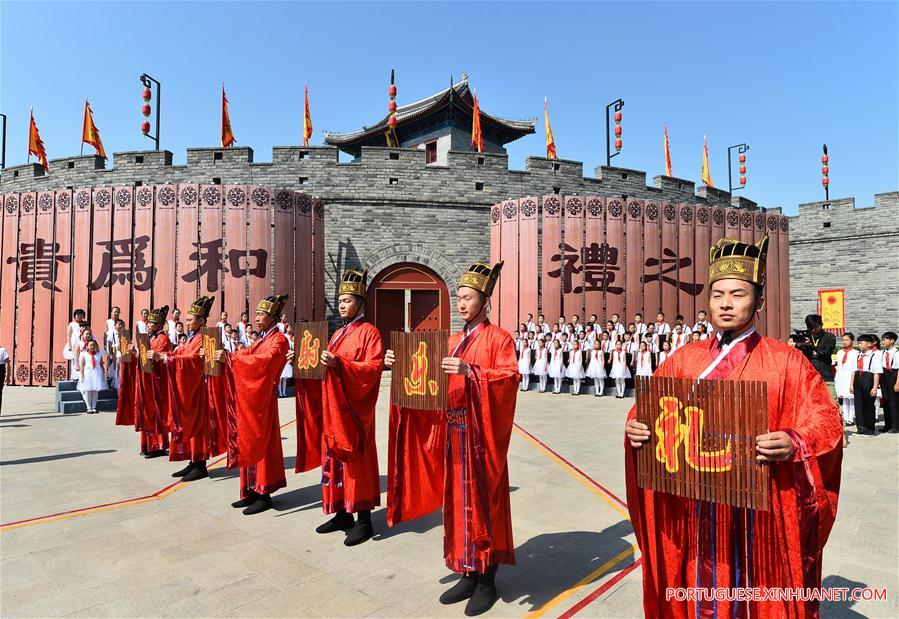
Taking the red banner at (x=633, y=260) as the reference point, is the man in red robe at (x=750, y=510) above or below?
below

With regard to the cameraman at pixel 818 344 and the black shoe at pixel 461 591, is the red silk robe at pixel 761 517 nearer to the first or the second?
the black shoe at pixel 461 591

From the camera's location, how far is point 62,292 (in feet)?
44.9

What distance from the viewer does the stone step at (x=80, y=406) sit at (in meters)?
9.59

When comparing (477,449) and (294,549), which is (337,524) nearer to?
(294,549)

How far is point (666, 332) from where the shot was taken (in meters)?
13.6

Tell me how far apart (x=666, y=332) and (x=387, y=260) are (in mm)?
8580

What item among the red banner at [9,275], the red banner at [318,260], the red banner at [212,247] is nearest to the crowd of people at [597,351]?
the red banner at [318,260]

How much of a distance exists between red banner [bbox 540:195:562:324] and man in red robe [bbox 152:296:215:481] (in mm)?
11112

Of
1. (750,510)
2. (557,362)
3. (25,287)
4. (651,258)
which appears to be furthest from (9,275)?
(651,258)

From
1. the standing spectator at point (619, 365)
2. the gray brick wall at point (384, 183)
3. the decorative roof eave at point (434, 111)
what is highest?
the decorative roof eave at point (434, 111)

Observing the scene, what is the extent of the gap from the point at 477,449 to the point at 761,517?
1.52 m

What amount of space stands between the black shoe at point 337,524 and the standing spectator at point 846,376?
9.07m

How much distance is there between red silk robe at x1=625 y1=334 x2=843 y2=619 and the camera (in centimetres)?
179

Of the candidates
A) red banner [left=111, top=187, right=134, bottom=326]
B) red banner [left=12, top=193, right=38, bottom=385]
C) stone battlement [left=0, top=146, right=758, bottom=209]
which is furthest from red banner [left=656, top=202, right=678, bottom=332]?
red banner [left=12, top=193, right=38, bottom=385]
